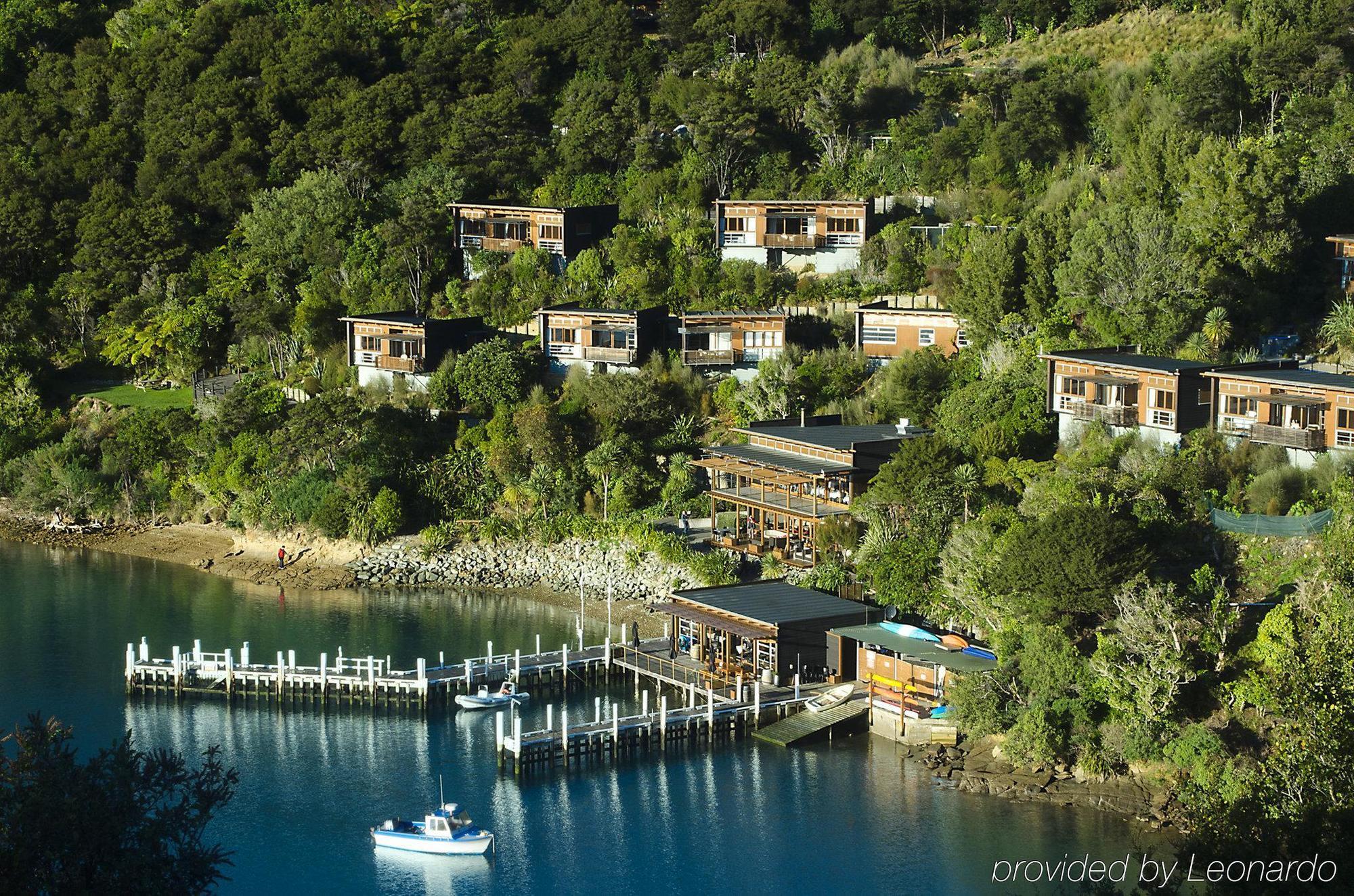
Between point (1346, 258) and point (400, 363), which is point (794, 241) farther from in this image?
point (1346, 258)

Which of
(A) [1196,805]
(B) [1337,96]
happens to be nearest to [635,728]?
(A) [1196,805]

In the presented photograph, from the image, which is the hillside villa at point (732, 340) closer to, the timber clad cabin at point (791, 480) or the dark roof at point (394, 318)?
the timber clad cabin at point (791, 480)

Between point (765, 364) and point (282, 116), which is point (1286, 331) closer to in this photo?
point (765, 364)

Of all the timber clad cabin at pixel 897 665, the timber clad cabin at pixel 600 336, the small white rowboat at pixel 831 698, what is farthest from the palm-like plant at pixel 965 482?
the timber clad cabin at pixel 600 336

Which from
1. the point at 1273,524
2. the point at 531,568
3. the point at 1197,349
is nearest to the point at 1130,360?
the point at 1197,349

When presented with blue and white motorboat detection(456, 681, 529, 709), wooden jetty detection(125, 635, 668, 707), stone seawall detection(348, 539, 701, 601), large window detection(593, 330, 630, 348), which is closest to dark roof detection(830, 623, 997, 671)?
wooden jetty detection(125, 635, 668, 707)
